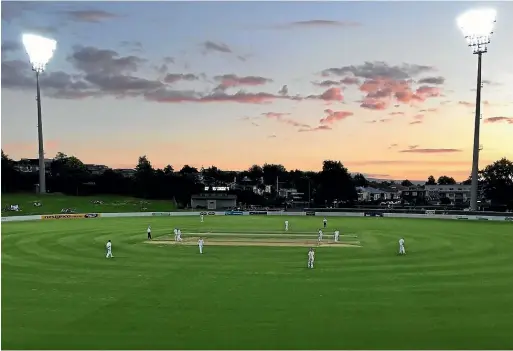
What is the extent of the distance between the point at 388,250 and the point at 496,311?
18.6 metres

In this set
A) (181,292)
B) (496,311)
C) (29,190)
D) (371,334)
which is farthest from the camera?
(29,190)

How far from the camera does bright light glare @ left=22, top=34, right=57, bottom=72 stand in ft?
271

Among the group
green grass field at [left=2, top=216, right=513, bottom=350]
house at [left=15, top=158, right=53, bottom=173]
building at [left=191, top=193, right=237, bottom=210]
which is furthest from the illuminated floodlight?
house at [left=15, top=158, right=53, bottom=173]

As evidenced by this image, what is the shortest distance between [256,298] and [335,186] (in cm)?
12048

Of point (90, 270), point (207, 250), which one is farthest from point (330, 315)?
point (207, 250)

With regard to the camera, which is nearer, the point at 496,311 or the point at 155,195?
the point at 496,311

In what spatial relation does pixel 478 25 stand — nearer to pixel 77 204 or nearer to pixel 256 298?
pixel 256 298

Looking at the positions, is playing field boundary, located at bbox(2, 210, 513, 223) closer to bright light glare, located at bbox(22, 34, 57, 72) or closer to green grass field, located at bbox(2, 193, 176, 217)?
green grass field, located at bbox(2, 193, 176, 217)

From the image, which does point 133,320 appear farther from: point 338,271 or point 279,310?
point 338,271

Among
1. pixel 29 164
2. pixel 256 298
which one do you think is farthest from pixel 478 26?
pixel 29 164

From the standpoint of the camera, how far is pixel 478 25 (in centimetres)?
7362

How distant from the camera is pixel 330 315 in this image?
61.6 ft

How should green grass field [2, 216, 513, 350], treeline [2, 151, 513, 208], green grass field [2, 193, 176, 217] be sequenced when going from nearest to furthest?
green grass field [2, 216, 513, 350] → green grass field [2, 193, 176, 217] → treeline [2, 151, 513, 208]

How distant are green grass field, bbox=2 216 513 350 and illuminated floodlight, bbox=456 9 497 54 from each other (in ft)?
156
